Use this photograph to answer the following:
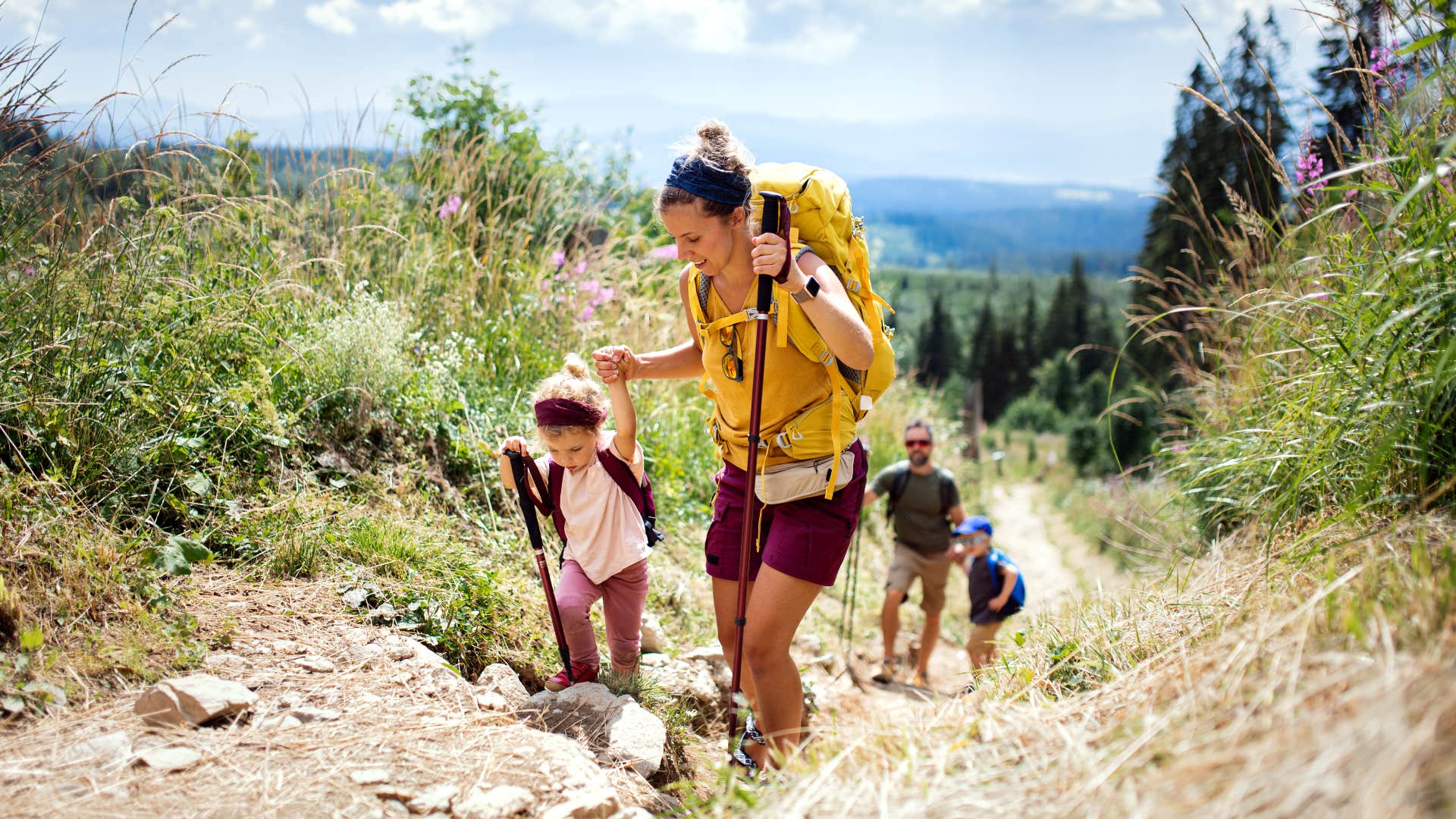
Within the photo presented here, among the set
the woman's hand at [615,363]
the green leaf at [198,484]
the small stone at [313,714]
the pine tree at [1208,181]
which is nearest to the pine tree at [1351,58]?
the pine tree at [1208,181]

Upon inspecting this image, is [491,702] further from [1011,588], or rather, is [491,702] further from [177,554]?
[1011,588]

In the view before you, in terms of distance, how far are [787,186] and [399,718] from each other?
2.09m

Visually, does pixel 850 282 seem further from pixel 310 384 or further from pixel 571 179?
pixel 571 179

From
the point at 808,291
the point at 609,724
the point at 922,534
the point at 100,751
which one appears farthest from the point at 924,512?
the point at 100,751

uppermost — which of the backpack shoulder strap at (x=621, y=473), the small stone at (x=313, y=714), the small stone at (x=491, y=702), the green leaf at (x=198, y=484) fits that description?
the backpack shoulder strap at (x=621, y=473)

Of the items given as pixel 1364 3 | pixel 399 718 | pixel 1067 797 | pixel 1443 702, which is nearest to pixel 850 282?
pixel 1067 797

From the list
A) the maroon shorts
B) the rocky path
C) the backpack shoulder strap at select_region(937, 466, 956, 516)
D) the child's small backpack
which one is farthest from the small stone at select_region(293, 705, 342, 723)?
the backpack shoulder strap at select_region(937, 466, 956, 516)

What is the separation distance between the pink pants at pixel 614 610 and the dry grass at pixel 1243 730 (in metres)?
1.23

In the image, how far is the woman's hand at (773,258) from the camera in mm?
2506

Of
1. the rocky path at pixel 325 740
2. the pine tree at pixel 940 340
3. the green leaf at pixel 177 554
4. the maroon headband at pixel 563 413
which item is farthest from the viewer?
the pine tree at pixel 940 340

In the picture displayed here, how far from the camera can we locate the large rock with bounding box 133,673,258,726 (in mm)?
2516

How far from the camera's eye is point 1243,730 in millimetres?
1674

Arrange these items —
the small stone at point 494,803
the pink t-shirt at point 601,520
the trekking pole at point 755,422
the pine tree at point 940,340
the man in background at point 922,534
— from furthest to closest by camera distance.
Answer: the pine tree at point 940,340, the man in background at point 922,534, the pink t-shirt at point 601,520, the trekking pole at point 755,422, the small stone at point 494,803

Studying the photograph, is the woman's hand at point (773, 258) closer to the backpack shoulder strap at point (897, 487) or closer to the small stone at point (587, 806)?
the small stone at point (587, 806)
